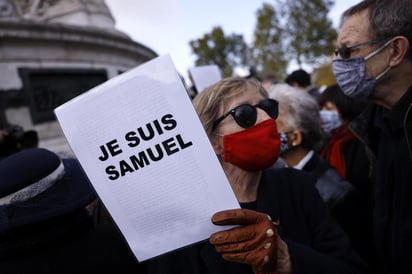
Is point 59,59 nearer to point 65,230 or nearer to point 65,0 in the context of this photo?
point 65,0

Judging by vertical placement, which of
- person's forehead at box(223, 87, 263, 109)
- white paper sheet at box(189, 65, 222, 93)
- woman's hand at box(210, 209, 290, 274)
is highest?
white paper sheet at box(189, 65, 222, 93)

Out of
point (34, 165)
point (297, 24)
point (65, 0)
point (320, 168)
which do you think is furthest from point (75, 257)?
point (297, 24)

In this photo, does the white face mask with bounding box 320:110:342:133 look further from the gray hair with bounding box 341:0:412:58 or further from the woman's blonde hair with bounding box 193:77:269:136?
the woman's blonde hair with bounding box 193:77:269:136

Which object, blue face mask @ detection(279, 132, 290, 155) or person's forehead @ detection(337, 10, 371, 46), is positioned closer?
person's forehead @ detection(337, 10, 371, 46)

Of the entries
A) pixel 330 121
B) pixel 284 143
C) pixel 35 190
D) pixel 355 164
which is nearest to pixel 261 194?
pixel 284 143

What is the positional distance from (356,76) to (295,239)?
982 mm

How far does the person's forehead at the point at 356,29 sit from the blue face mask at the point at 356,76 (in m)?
0.10

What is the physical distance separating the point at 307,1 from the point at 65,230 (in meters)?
24.4

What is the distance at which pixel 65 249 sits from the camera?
125 centimetres

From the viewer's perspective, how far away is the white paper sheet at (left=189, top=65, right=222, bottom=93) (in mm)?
3449

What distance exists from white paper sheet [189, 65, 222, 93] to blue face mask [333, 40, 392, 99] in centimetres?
170

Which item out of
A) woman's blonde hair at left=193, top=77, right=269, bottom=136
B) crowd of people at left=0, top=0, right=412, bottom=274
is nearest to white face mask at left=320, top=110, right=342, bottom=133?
crowd of people at left=0, top=0, right=412, bottom=274

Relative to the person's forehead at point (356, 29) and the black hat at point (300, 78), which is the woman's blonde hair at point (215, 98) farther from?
the black hat at point (300, 78)

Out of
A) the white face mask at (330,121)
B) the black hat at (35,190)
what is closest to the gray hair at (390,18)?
the black hat at (35,190)
